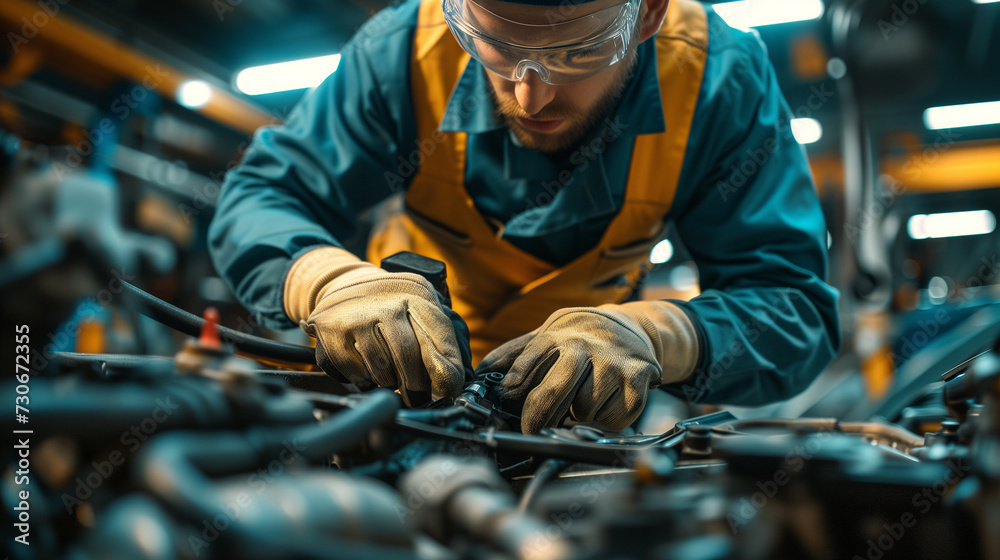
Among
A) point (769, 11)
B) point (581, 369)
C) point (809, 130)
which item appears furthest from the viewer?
point (809, 130)

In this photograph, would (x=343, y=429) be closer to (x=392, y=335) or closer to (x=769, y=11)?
(x=392, y=335)

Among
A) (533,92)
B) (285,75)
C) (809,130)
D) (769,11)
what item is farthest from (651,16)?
(809,130)

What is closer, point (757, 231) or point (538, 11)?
point (538, 11)

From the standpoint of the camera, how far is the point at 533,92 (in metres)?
1.31

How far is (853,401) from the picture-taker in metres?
3.61

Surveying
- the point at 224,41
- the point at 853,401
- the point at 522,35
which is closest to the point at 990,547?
the point at 522,35

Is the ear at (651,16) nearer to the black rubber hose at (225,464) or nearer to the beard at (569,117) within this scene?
the beard at (569,117)

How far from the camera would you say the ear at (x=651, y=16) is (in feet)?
4.69

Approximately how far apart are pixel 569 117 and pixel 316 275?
1.96 ft

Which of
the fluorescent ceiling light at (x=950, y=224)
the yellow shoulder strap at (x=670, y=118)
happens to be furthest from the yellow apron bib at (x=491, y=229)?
the fluorescent ceiling light at (x=950, y=224)

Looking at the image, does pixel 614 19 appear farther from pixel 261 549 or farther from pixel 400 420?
pixel 261 549

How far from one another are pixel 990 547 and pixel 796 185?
1278 millimetres

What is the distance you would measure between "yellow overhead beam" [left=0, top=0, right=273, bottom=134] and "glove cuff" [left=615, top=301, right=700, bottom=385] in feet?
18.2

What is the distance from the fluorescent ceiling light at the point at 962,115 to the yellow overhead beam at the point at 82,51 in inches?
331
